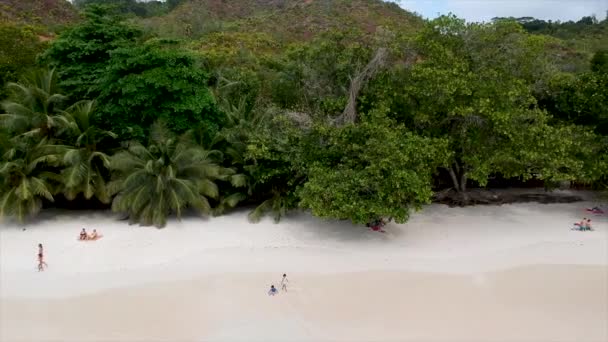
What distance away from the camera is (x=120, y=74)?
19422 mm

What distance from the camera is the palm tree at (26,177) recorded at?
17.2 metres

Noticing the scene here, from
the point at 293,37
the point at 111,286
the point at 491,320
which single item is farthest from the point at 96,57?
the point at 293,37

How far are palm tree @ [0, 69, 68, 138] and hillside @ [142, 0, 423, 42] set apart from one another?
32.9 meters

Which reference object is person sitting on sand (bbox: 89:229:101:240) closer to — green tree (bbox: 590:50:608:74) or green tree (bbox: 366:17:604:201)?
green tree (bbox: 366:17:604:201)

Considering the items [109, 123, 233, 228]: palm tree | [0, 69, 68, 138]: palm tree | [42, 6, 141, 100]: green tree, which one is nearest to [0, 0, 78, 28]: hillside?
[42, 6, 141, 100]: green tree

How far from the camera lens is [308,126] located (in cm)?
1905

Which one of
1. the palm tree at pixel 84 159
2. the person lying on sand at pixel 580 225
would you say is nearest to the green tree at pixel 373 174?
the person lying on sand at pixel 580 225

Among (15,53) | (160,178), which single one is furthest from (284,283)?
(15,53)

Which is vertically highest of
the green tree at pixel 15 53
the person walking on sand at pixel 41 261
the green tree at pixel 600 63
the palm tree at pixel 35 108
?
the green tree at pixel 600 63

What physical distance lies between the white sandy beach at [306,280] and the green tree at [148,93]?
422 centimetres

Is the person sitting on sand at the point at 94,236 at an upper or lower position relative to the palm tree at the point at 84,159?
lower

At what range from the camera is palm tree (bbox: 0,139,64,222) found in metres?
17.2

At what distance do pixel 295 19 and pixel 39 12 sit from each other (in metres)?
30.6

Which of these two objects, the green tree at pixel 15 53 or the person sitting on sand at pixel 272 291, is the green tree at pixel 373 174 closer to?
the person sitting on sand at pixel 272 291
